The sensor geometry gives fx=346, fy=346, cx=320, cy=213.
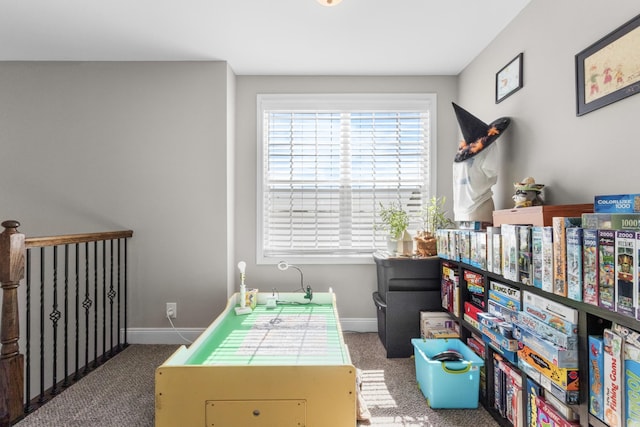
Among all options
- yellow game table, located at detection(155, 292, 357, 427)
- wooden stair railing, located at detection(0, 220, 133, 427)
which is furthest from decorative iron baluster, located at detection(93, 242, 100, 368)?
yellow game table, located at detection(155, 292, 357, 427)

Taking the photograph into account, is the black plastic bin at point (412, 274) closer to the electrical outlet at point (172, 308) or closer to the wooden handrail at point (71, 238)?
the electrical outlet at point (172, 308)

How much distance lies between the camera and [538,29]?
78.2 inches

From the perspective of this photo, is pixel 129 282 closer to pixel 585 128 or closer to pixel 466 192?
pixel 466 192

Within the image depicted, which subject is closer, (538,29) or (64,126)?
(538,29)

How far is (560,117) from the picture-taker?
1.80 metres

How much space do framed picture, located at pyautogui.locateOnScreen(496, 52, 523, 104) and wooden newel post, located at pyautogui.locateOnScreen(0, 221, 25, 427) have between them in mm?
2907

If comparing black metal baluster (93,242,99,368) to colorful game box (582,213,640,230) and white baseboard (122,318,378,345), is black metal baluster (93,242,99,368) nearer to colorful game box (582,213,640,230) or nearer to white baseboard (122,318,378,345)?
white baseboard (122,318,378,345)

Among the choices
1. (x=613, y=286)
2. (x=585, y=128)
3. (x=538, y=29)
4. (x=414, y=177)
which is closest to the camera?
(x=613, y=286)

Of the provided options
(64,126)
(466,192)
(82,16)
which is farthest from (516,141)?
(64,126)

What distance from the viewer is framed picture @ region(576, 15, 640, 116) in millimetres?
1349

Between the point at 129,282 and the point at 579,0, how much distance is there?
3.51 m

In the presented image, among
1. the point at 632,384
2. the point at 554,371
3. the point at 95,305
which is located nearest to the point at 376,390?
the point at 554,371


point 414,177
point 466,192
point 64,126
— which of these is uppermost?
point 64,126

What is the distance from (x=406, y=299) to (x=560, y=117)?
1539 millimetres
